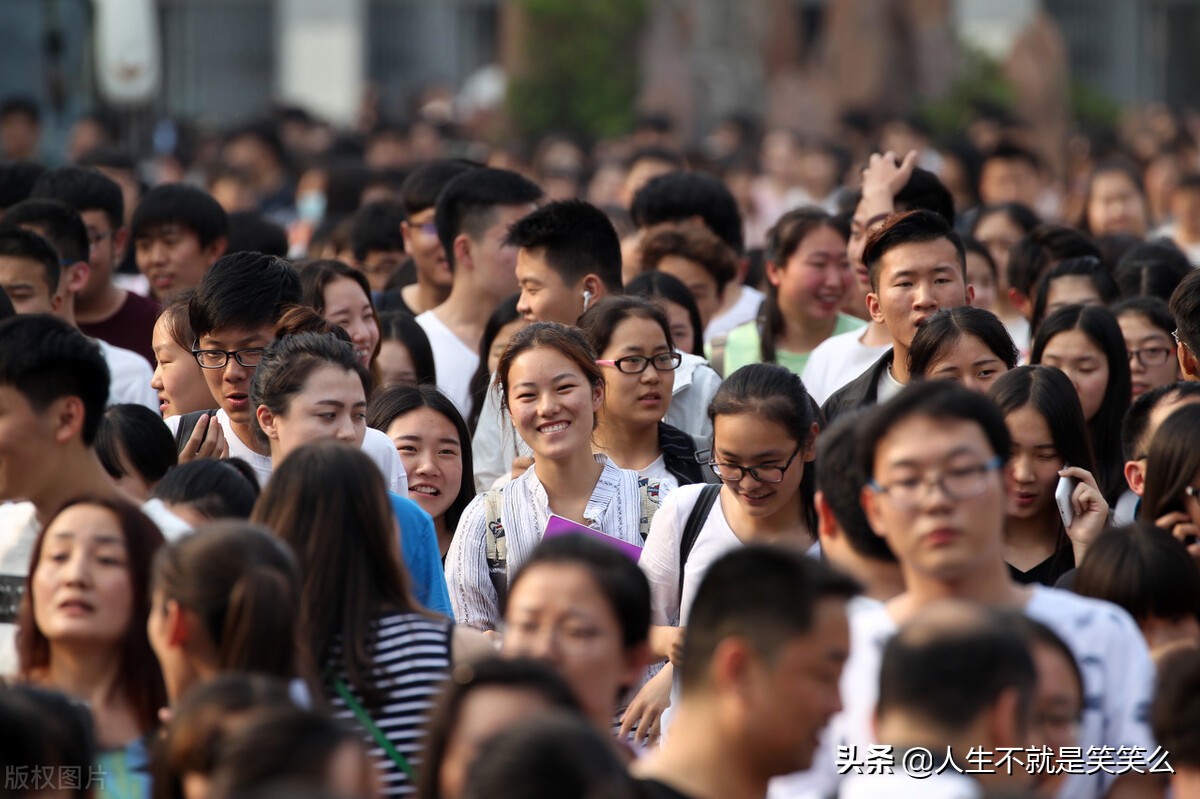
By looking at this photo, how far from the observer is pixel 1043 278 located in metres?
7.33

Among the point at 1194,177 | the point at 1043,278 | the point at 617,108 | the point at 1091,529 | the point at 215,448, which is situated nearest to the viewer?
the point at 1091,529

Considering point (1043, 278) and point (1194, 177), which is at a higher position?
point (1194, 177)

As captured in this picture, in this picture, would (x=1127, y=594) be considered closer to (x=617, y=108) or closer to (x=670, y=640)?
(x=670, y=640)

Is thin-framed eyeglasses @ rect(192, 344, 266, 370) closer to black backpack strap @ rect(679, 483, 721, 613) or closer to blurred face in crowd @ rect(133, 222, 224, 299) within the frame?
black backpack strap @ rect(679, 483, 721, 613)

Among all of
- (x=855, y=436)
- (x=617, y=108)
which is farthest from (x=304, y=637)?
(x=617, y=108)

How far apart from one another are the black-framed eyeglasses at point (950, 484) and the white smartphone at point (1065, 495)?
151 cm

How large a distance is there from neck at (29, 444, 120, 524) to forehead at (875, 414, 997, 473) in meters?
1.79

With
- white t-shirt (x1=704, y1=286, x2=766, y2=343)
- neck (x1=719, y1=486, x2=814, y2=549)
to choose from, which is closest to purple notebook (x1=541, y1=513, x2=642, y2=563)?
neck (x1=719, y1=486, x2=814, y2=549)

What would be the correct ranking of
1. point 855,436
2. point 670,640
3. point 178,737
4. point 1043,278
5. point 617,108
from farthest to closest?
point 617,108 → point 1043,278 → point 670,640 → point 855,436 → point 178,737

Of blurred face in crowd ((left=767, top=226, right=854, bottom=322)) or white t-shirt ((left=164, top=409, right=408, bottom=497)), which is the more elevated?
blurred face in crowd ((left=767, top=226, right=854, bottom=322))

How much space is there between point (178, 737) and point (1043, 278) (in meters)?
4.93

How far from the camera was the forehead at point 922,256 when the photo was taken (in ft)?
19.7

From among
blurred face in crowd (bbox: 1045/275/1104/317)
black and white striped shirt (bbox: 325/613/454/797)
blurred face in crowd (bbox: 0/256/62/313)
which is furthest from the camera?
blurred face in crowd (bbox: 1045/275/1104/317)

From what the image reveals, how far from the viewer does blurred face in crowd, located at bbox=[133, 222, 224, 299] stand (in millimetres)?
7445
